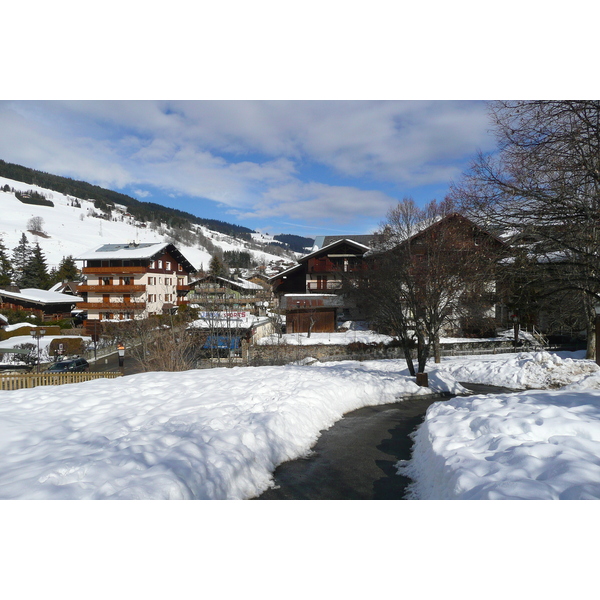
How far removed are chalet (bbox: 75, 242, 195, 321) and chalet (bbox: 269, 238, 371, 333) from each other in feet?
39.3

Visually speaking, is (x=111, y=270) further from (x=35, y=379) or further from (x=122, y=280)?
(x=35, y=379)

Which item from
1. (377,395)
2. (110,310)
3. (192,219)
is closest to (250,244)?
(192,219)

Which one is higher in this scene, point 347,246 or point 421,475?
point 347,246

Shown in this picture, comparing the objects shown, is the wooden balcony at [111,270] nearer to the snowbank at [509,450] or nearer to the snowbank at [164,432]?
the snowbank at [164,432]

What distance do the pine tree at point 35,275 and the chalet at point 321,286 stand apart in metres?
33.4

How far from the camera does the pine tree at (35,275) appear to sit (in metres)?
44.7

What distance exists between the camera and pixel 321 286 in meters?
31.5

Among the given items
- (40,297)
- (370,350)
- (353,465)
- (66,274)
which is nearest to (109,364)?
(370,350)

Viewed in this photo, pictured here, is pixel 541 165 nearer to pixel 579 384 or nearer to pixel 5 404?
pixel 579 384

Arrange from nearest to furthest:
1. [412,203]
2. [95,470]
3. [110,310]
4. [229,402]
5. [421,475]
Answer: [95,470] → [421,475] → [229,402] → [412,203] → [110,310]

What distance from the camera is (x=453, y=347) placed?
20266mm

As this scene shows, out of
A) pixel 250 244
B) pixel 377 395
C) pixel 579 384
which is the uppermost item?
pixel 250 244

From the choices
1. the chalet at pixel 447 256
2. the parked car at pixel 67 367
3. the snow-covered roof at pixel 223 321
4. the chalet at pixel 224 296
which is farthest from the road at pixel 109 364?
the chalet at pixel 447 256

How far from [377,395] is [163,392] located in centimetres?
613
